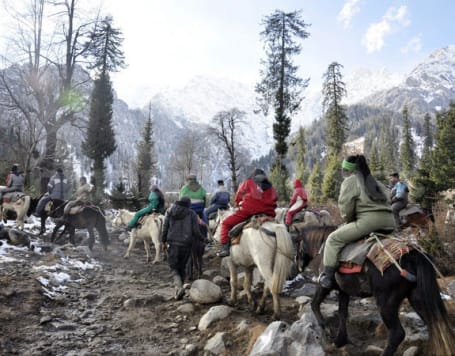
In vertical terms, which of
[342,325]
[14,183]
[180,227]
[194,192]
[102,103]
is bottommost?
[342,325]

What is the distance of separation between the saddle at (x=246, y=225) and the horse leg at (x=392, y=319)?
2247mm

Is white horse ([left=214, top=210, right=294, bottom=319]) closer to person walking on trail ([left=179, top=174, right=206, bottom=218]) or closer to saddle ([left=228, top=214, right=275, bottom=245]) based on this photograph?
saddle ([left=228, top=214, right=275, bottom=245])

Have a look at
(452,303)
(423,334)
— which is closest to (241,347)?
(423,334)

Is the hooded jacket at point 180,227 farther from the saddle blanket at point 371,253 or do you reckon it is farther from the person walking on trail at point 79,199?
the person walking on trail at point 79,199

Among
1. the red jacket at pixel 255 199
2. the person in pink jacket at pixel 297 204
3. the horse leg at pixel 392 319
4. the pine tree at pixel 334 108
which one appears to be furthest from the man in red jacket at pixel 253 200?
the pine tree at pixel 334 108

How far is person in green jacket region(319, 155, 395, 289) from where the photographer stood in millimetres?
4164

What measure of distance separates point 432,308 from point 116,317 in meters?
4.63

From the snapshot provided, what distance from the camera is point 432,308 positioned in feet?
11.4

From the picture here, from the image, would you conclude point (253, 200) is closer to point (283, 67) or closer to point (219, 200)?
point (219, 200)

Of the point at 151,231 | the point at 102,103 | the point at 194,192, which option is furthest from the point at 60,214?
the point at 102,103

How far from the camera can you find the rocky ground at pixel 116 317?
4465 millimetres

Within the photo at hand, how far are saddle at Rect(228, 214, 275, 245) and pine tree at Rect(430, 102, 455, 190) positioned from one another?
34.7ft

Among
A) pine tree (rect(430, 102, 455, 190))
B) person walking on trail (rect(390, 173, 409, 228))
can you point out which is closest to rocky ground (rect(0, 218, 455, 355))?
person walking on trail (rect(390, 173, 409, 228))

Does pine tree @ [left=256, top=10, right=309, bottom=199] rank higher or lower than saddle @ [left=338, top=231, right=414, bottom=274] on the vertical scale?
higher
